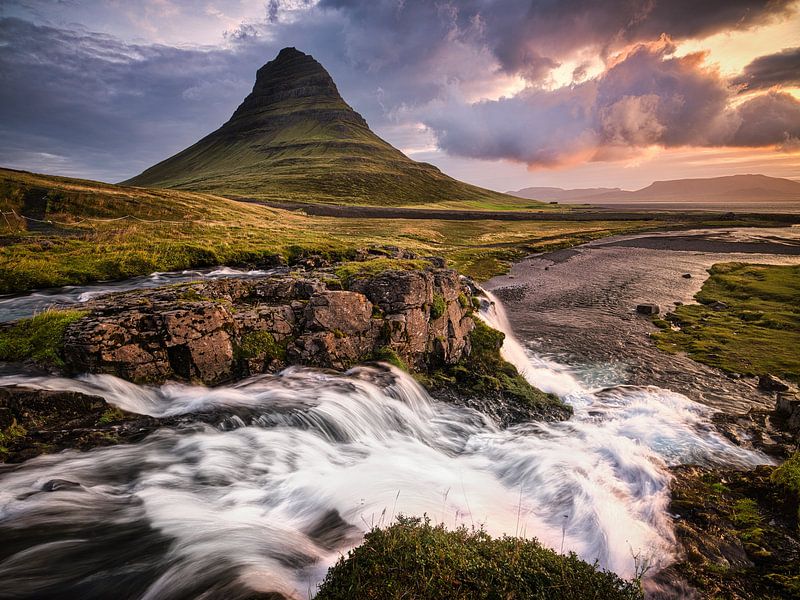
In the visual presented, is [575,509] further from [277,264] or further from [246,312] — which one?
[277,264]

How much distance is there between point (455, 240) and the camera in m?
79.7

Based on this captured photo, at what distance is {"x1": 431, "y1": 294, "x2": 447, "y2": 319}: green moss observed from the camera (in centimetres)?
1731

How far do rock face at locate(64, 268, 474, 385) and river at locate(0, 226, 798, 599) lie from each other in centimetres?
72

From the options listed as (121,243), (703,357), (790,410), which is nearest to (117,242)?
(121,243)

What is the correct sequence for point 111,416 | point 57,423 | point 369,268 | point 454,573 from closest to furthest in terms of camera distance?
1. point 454,573
2. point 57,423
3. point 111,416
4. point 369,268

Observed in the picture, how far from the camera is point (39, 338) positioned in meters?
10.9

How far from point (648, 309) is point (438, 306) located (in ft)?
75.8

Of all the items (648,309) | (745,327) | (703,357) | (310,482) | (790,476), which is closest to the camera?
(310,482)

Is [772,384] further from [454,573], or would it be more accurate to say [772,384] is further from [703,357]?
[454,573]

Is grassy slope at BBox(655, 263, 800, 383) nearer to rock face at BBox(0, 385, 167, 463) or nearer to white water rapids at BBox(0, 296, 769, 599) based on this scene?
white water rapids at BBox(0, 296, 769, 599)

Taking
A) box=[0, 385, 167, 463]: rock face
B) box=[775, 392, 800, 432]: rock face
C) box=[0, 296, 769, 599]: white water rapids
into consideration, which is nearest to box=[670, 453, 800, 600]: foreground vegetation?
box=[0, 296, 769, 599]: white water rapids

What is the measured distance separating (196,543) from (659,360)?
78.1 ft

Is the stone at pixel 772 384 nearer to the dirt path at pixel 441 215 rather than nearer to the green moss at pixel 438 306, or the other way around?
the green moss at pixel 438 306

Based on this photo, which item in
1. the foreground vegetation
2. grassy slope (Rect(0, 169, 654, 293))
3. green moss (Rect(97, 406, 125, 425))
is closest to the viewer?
the foreground vegetation
